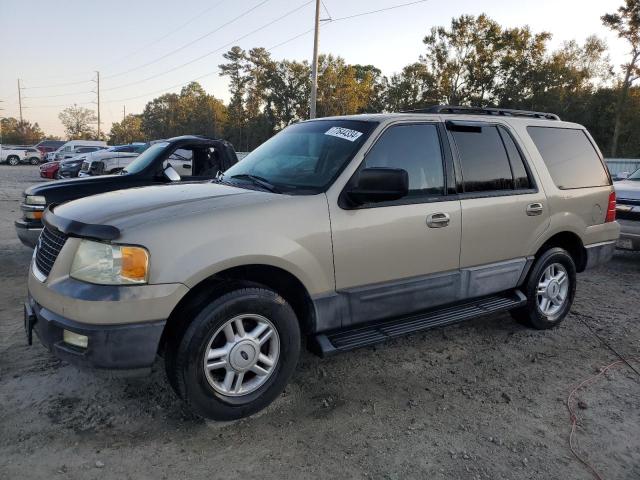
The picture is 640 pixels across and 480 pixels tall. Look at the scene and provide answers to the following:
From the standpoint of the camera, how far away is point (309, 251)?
3023 millimetres

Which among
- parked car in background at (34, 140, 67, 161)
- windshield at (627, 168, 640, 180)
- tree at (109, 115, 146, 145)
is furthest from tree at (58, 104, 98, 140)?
windshield at (627, 168, 640, 180)

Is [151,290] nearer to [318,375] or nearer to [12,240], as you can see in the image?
[318,375]

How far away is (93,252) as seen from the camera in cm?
262

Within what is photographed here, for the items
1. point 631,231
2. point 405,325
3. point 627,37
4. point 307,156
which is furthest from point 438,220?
point 627,37

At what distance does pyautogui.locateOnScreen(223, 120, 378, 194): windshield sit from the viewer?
334 centimetres

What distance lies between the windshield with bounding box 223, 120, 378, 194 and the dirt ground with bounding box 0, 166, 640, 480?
4.70 ft

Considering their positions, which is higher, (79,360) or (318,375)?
(79,360)

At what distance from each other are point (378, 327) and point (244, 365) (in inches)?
41.1

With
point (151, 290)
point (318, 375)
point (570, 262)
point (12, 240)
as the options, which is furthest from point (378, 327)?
point (12, 240)

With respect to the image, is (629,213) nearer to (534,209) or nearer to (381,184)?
(534,209)

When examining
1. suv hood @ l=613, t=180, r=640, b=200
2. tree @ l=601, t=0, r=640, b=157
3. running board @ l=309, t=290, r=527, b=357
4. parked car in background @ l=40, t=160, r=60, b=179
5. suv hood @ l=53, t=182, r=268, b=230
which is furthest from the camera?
tree @ l=601, t=0, r=640, b=157

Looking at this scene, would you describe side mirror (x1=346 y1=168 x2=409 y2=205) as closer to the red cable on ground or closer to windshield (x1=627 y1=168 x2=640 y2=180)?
the red cable on ground

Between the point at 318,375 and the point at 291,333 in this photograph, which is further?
the point at 318,375

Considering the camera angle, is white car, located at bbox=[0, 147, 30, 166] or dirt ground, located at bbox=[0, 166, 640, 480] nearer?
dirt ground, located at bbox=[0, 166, 640, 480]
